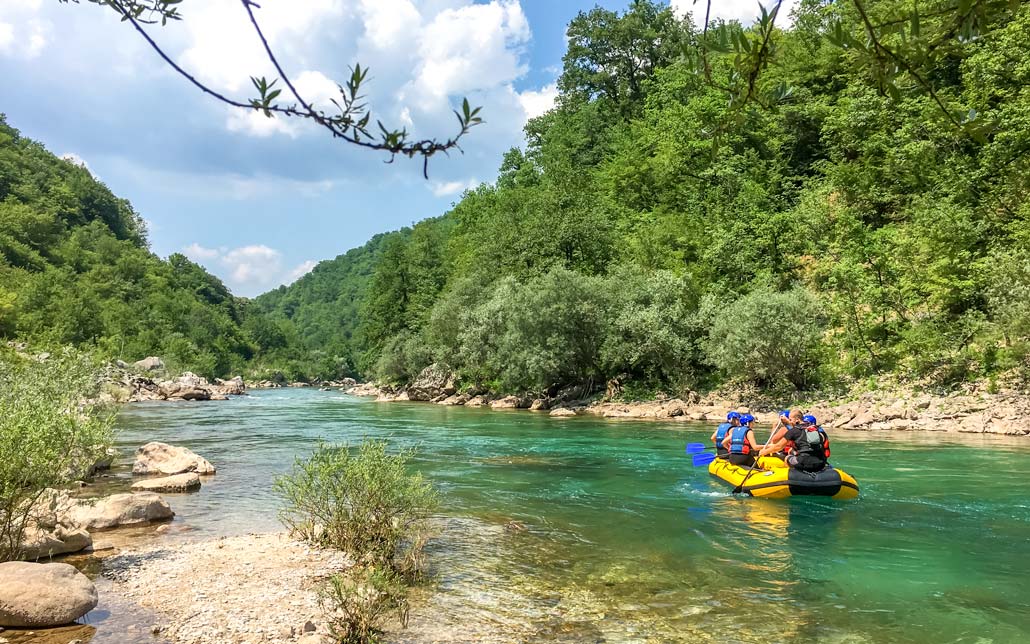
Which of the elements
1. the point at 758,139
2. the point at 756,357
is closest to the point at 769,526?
the point at 756,357

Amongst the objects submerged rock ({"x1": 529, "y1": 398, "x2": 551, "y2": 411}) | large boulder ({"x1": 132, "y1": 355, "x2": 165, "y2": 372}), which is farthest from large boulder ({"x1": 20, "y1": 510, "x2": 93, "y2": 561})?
large boulder ({"x1": 132, "y1": 355, "x2": 165, "y2": 372})

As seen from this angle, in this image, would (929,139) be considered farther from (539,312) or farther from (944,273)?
(539,312)

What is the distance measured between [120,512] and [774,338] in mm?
23345

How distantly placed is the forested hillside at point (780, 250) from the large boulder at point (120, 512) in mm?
12517

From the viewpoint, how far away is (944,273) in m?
24.1

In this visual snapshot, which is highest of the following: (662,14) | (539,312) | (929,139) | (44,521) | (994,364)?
(662,14)

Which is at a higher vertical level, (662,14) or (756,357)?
(662,14)

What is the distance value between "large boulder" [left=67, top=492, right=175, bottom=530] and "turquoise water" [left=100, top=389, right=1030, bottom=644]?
367 mm

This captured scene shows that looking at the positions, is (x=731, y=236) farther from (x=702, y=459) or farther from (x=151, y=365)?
(x=151, y=365)

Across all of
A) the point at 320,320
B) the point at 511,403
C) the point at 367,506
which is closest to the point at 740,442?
the point at 367,506

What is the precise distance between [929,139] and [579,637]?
34500 mm

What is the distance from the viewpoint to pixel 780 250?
3356 centimetres

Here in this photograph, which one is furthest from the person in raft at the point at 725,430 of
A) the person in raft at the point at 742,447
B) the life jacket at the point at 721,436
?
the person in raft at the point at 742,447

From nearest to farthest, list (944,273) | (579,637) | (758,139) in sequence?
(579,637), (944,273), (758,139)
